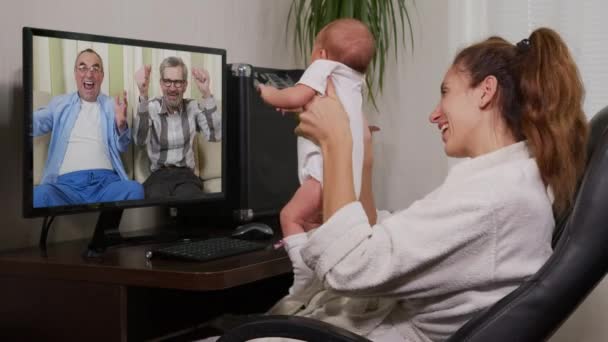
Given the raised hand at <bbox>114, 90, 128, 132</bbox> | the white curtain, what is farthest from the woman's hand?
the white curtain

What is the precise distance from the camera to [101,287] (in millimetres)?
1596

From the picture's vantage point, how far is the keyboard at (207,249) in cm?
169

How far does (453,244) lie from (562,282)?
0.55ft

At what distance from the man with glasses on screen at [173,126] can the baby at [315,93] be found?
0.38 metres

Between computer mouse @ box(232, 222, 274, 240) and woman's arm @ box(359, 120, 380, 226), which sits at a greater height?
woman's arm @ box(359, 120, 380, 226)

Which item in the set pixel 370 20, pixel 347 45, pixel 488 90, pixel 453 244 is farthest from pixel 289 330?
pixel 370 20

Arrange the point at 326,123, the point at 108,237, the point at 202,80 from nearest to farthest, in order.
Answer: the point at 326,123
the point at 108,237
the point at 202,80

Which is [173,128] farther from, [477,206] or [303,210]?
[477,206]

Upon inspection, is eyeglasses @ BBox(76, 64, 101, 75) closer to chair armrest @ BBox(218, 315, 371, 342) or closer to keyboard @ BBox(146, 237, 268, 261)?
keyboard @ BBox(146, 237, 268, 261)

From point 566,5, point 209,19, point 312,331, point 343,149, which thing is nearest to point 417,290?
point 312,331

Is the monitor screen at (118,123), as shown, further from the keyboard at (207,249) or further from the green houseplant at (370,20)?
the green houseplant at (370,20)

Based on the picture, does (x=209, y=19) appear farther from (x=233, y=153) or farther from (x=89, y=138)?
(x=89, y=138)

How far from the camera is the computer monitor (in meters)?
1.74

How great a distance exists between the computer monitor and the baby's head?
0.50m
